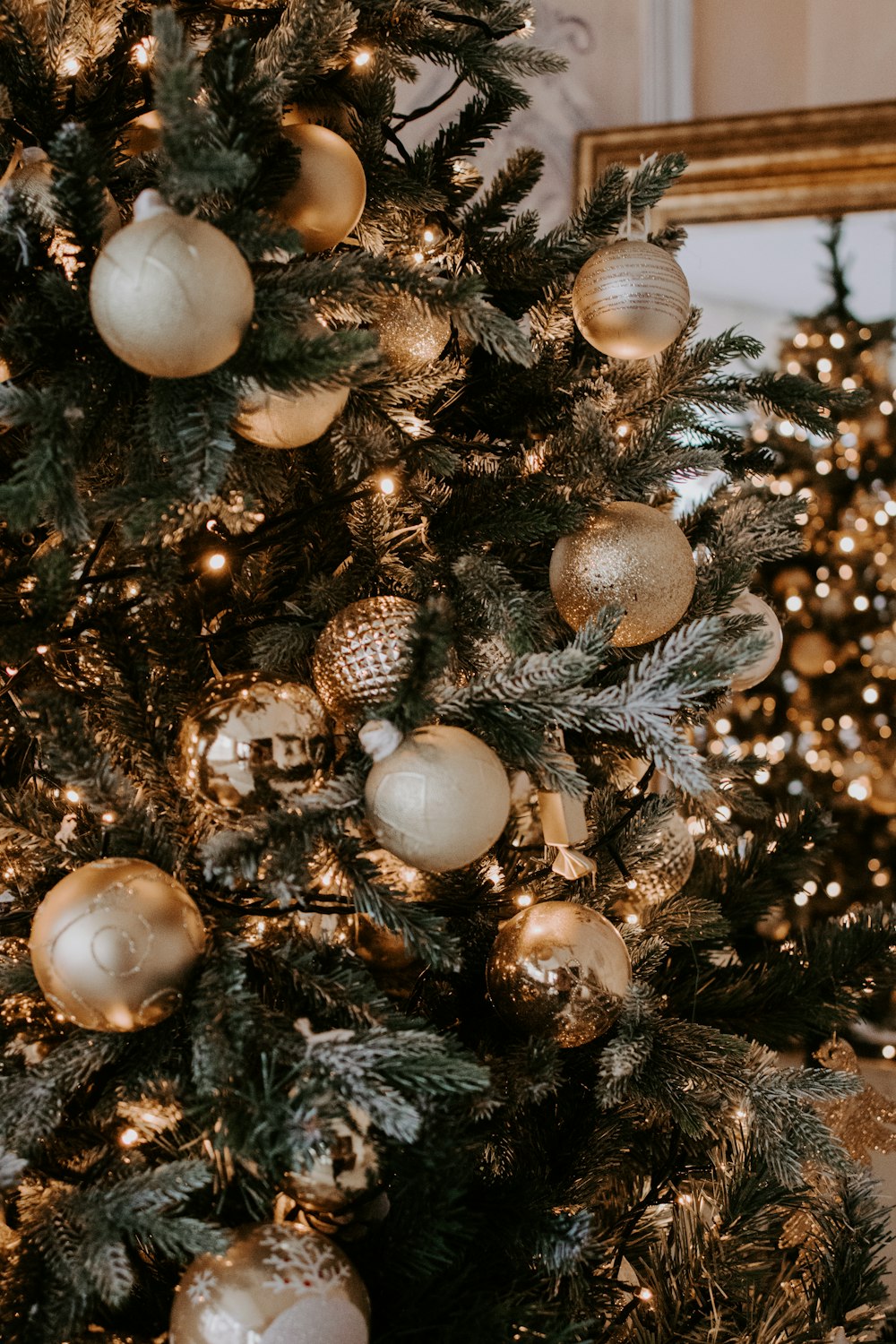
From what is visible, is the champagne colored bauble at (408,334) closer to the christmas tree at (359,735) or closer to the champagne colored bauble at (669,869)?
the christmas tree at (359,735)

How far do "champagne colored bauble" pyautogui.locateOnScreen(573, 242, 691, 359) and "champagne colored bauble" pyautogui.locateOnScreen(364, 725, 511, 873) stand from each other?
32cm

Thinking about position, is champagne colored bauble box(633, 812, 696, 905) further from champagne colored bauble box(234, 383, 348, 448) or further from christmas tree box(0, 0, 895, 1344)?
champagne colored bauble box(234, 383, 348, 448)

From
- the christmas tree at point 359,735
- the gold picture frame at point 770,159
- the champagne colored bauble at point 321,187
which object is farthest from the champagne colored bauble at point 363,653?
the gold picture frame at point 770,159

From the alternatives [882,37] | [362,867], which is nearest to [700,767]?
[362,867]

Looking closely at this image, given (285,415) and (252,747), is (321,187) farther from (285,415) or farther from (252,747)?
(252,747)

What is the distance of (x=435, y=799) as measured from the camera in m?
0.43

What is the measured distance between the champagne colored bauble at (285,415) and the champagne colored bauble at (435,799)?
0.58 ft

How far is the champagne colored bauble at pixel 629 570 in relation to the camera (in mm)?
572

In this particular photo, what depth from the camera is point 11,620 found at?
19.3 inches

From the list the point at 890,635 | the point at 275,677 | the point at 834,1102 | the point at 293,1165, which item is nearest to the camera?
the point at 293,1165

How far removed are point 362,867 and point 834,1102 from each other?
71 cm

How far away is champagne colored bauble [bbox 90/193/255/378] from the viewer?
40cm

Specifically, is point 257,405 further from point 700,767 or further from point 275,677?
point 700,767

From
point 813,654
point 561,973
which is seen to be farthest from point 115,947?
point 813,654
